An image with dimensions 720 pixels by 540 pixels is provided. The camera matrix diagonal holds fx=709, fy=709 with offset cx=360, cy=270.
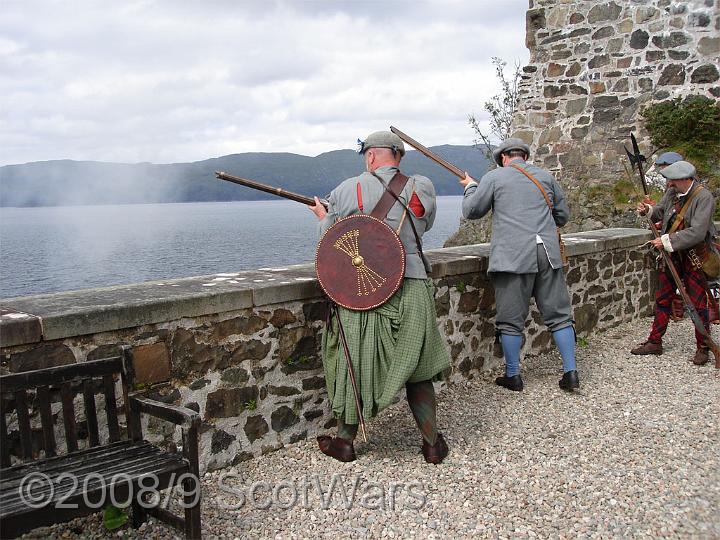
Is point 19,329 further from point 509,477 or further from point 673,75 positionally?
point 673,75

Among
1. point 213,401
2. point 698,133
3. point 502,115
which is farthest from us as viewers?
point 502,115

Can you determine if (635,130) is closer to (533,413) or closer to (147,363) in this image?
(533,413)

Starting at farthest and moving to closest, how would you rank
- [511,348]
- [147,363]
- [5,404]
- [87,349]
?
1. [511,348]
2. [147,363]
3. [87,349]
4. [5,404]

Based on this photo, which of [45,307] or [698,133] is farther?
[698,133]

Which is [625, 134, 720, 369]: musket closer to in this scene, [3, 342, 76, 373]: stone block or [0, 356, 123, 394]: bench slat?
[0, 356, 123, 394]: bench slat

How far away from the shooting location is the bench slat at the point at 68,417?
3.05 m

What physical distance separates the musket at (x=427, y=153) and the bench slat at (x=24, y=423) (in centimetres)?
309

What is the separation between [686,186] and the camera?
6.00 meters

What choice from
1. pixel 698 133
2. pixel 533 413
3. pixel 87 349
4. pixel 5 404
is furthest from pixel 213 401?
pixel 698 133

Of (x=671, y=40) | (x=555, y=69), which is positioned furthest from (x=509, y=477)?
(x=555, y=69)

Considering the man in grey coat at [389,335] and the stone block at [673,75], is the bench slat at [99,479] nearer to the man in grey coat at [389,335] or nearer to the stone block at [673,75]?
the man in grey coat at [389,335]

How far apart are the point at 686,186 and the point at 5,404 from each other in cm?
536

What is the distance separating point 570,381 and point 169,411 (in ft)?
10.9

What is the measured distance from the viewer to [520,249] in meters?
5.21
